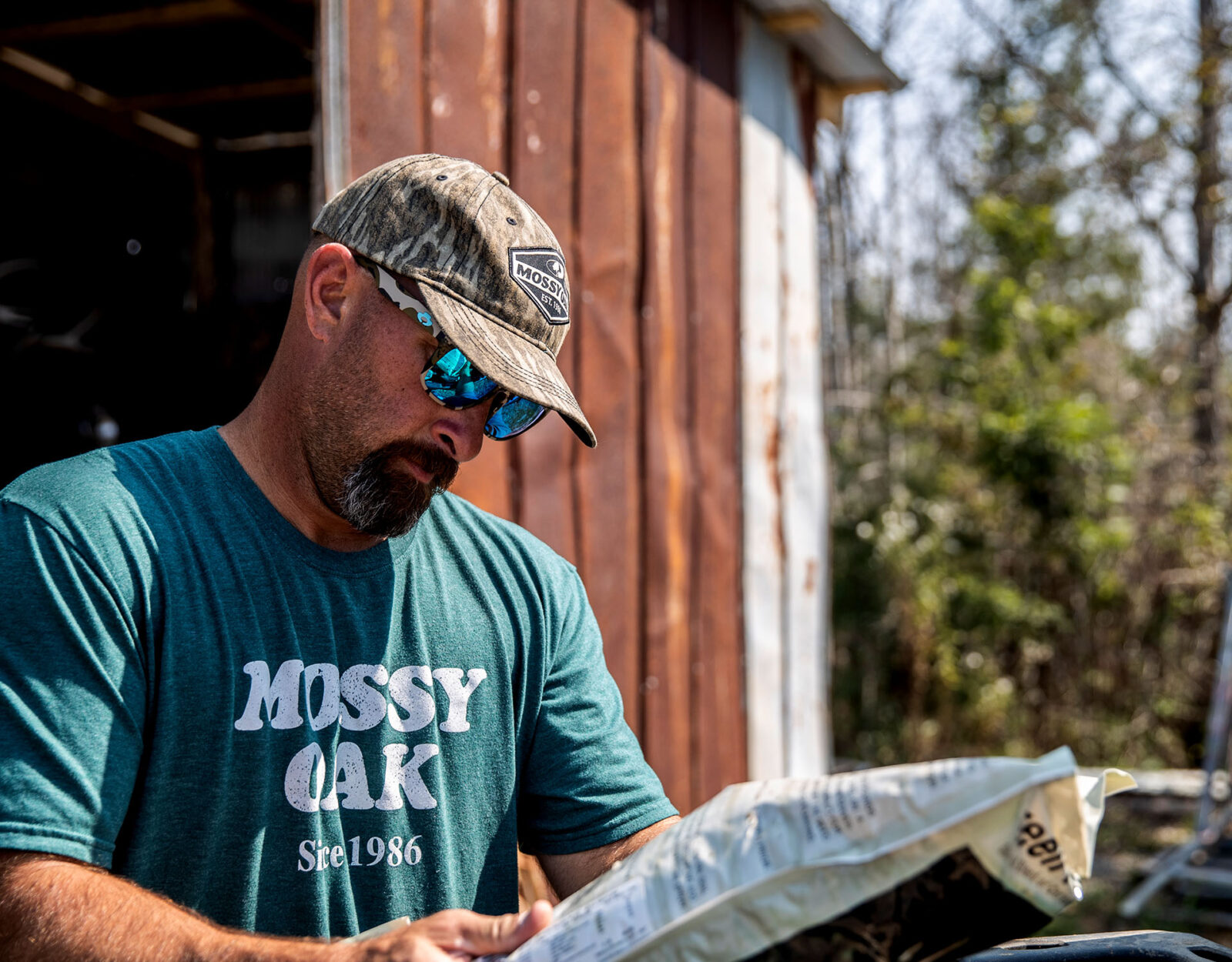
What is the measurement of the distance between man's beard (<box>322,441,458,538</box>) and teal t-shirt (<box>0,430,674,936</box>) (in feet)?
0.22

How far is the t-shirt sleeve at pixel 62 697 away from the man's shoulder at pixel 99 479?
25 millimetres

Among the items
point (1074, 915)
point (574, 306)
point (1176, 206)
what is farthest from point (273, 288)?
point (1176, 206)

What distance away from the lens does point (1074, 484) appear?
8.49 meters

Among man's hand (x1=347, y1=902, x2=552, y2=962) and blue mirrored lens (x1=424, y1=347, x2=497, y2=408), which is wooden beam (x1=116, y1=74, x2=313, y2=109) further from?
man's hand (x1=347, y1=902, x2=552, y2=962)

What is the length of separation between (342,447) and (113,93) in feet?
13.1

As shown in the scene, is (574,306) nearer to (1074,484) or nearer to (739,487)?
(739,487)

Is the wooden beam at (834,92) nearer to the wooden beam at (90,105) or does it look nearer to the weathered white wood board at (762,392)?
the weathered white wood board at (762,392)

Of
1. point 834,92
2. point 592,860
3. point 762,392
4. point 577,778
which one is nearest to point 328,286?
point 577,778

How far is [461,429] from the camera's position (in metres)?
1.64

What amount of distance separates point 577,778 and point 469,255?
2.60 ft

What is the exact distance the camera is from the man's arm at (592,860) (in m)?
1.67

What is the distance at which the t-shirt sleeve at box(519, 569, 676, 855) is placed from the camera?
169 cm

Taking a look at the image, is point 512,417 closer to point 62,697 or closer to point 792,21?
point 62,697

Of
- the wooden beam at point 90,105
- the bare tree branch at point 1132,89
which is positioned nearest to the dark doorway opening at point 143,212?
the wooden beam at point 90,105
